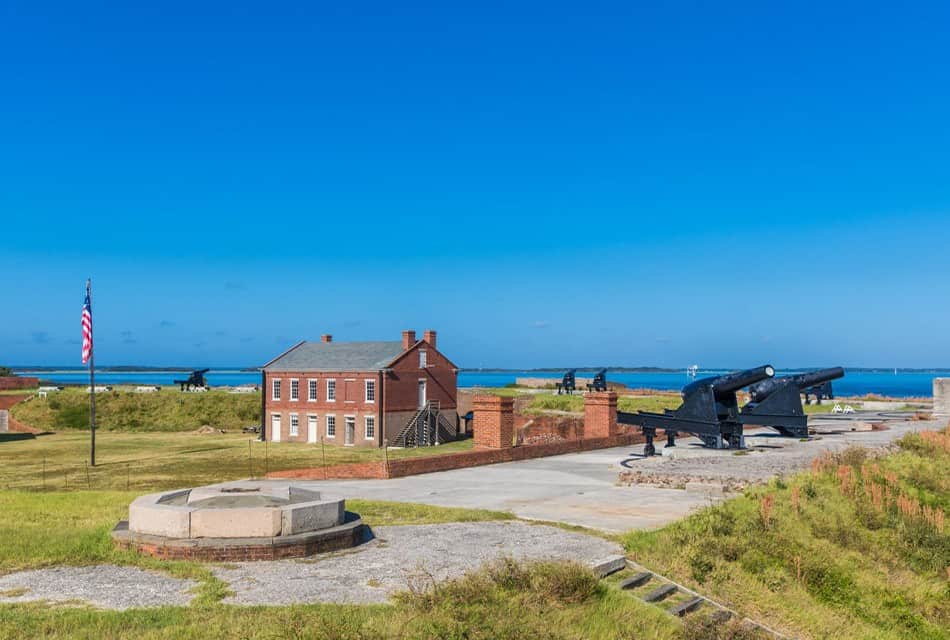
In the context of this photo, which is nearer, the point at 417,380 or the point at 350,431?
the point at 350,431

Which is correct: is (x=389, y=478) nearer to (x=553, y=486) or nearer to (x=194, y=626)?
(x=553, y=486)

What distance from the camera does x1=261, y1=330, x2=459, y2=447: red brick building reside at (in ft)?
156

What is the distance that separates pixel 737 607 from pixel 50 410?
217ft

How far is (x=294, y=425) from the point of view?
5091 centimetres

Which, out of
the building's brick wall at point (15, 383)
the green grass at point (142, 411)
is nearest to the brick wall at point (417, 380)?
the green grass at point (142, 411)

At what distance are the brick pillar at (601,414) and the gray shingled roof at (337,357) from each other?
64.2 ft

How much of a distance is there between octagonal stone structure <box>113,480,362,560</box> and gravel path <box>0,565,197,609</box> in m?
0.78

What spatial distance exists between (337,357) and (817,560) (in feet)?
134

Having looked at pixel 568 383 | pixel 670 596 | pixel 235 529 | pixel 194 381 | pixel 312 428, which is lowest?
pixel 312 428

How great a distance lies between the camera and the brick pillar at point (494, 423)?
81.8 ft

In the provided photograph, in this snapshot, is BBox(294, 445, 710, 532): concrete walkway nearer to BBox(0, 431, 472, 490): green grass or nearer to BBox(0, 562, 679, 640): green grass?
BBox(0, 562, 679, 640): green grass

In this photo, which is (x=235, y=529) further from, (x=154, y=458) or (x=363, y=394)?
(x=363, y=394)

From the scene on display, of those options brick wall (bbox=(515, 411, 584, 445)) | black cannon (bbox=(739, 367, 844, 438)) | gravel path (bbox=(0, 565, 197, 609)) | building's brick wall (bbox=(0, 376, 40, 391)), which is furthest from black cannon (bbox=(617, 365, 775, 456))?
building's brick wall (bbox=(0, 376, 40, 391))

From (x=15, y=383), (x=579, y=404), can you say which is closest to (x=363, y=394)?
(x=579, y=404)
